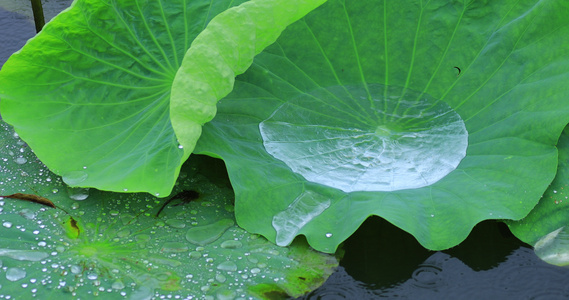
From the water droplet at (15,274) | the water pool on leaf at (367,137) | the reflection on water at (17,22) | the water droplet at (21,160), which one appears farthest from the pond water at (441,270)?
the reflection on water at (17,22)

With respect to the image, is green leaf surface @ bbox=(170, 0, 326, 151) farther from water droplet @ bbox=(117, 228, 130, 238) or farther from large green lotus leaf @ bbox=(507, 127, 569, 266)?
large green lotus leaf @ bbox=(507, 127, 569, 266)

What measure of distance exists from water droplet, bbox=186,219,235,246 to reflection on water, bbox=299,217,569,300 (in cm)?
31

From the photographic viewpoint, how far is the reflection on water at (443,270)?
148 centimetres

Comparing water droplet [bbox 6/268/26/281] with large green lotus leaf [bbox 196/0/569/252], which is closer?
water droplet [bbox 6/268/26/281]

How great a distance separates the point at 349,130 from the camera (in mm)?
1854

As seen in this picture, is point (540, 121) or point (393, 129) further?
point (393, 129)

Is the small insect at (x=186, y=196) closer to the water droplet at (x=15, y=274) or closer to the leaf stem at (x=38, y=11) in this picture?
the water droplet at (x=15, y=274)

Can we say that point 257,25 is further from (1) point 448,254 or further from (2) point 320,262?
(1) point 448,254

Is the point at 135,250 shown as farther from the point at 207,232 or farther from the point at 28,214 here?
the point at 28,214

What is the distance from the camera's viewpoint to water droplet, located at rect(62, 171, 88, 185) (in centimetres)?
161

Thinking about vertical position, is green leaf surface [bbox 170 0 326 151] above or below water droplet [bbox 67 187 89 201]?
above

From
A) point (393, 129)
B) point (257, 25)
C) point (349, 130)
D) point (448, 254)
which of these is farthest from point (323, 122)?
point (448, 254)

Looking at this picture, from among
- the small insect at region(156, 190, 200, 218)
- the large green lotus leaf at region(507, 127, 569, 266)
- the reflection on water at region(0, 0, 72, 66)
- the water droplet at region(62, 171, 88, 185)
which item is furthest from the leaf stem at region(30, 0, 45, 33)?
the large green lotus leaf at region(507, 127, 569, 266)

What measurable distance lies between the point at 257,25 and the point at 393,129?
57 centimetres
